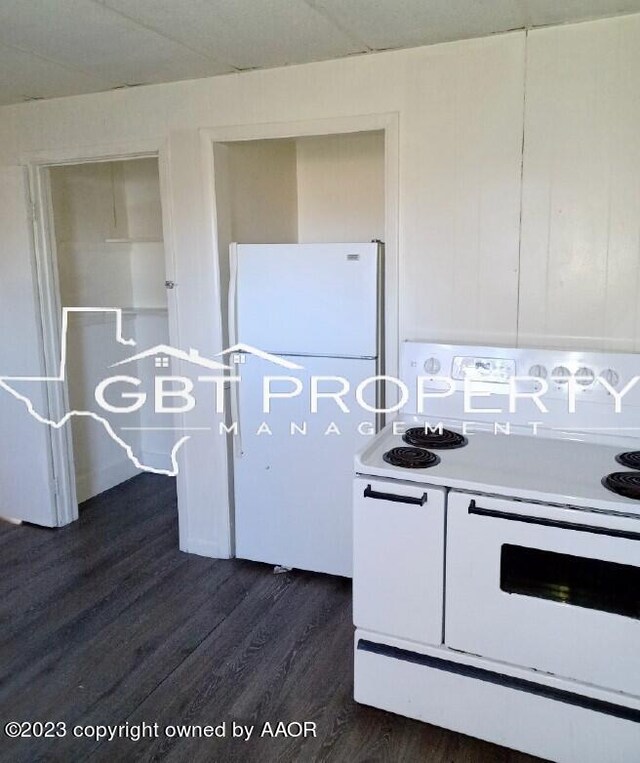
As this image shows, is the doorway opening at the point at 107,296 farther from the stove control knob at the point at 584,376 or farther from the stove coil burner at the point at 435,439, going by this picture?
the stove control knob at the point at 584,376

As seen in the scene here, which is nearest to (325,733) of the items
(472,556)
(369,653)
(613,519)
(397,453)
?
(369,653)

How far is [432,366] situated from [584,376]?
558 mm

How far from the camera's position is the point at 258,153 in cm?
315

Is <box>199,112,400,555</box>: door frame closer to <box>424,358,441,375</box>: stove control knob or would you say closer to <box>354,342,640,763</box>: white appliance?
<box>424,358,441,375</box>: stove control knob

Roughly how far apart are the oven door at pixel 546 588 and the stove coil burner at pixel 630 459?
0.40 m

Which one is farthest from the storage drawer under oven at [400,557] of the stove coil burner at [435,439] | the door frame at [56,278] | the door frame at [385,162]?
the door frame at [56,278]

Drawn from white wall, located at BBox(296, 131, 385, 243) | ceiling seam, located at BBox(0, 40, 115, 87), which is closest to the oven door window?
white wall, located at BBox(296, 131, 385, 243)

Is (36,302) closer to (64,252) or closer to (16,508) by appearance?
(64,252)

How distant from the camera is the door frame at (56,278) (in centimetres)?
300

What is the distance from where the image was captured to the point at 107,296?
411cm

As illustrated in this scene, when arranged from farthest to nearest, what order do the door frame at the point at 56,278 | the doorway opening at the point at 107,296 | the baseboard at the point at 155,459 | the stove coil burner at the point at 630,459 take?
the baseboard at the point at 155,459
the doorway opening at the point at 107,296
the door frame at the point at 56,278
the stove coil burner at the point at 630,459

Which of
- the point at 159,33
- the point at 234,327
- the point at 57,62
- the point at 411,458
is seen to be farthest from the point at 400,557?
the point at 57,62

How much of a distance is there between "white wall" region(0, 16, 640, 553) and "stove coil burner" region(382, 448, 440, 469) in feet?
1.97

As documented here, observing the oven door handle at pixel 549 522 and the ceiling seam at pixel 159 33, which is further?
the ceiling seam at pixel 159 33
